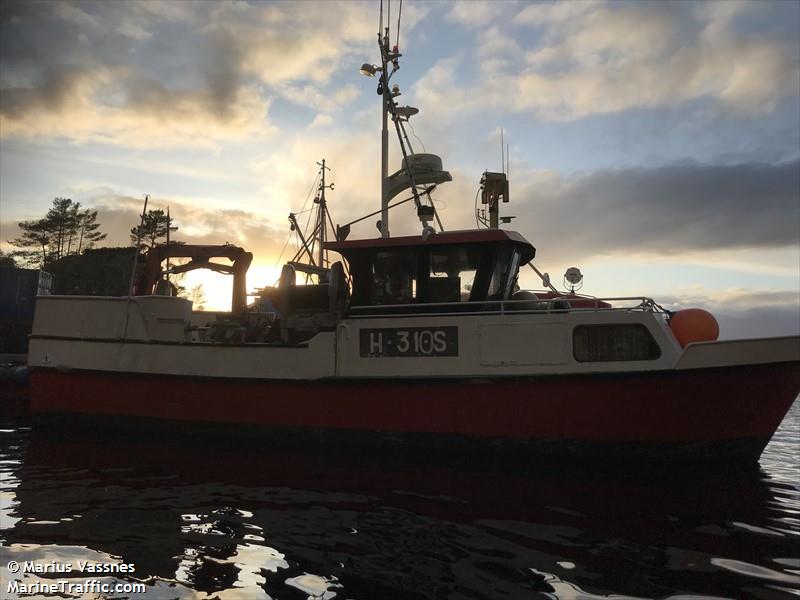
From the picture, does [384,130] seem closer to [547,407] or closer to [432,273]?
[432,273]

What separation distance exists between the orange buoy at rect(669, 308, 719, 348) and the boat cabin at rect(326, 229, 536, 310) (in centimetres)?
244

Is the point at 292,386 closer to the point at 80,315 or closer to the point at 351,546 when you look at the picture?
the point at 351,546

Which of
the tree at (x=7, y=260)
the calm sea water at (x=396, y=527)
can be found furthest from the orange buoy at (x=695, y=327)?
the tree at (x=7, y=260)

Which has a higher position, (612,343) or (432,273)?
(432,273)

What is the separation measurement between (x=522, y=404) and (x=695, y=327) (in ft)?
8.29

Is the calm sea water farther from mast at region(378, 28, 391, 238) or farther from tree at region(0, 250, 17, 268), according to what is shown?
tree at region(0, 250, 17, 268)

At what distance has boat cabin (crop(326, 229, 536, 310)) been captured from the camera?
782cm

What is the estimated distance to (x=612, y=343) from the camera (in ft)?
22.6

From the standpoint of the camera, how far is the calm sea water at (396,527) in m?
3.75

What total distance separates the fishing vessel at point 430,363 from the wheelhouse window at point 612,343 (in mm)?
18

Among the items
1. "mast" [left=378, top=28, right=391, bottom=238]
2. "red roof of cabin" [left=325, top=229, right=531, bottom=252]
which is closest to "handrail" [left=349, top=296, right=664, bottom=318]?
"red roof of cabin" [left=325, top=229, right=531, bottom=252]

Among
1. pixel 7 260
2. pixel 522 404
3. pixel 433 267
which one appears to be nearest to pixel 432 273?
pixel 433 267

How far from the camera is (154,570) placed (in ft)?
12.5

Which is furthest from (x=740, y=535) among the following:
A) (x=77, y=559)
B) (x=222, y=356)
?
(x=222, y=356)
